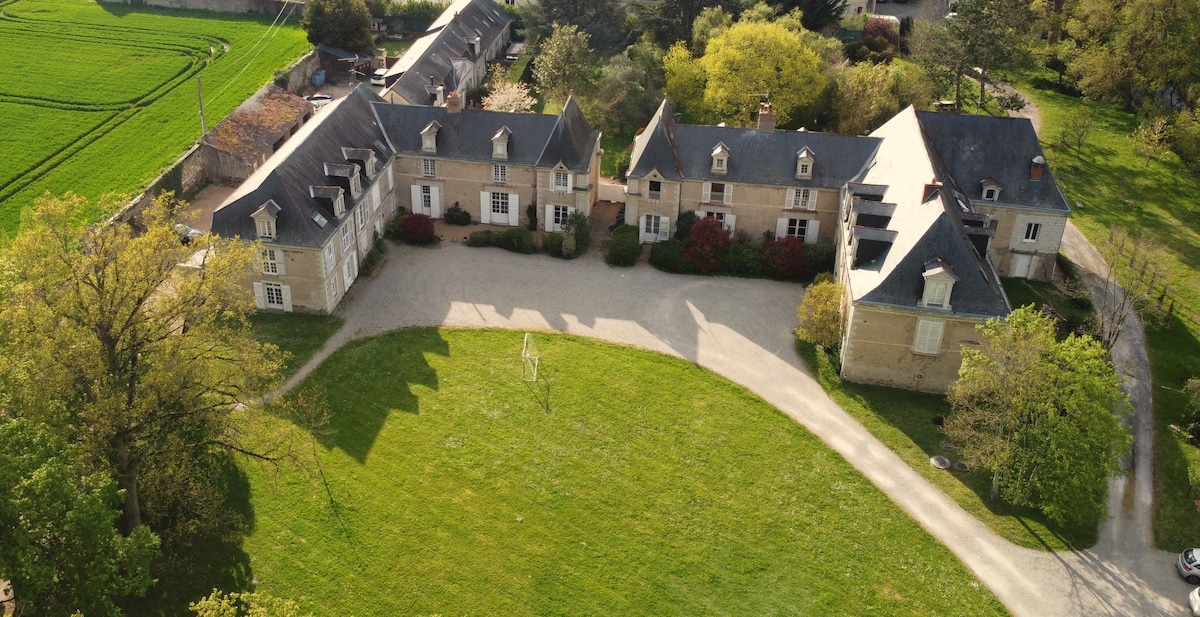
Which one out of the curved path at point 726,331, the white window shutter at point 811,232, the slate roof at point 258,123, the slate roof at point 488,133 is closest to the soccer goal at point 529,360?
the curved path at point 726,331

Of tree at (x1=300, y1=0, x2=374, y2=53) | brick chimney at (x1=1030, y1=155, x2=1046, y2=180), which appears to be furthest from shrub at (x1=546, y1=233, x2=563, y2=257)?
tree at (x1=300, y1=0, x2=374, y2=53)

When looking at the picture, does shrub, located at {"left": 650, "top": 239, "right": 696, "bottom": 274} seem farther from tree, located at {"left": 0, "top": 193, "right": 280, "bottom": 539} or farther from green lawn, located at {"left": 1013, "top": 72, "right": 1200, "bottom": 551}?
tree, located at {"left": 0, "top": 193, "right": 280, "bottom": 539}

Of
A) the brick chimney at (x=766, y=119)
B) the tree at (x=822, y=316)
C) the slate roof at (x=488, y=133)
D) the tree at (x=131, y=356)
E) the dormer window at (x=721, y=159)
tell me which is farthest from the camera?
the slate roof at (x=488, y=133)

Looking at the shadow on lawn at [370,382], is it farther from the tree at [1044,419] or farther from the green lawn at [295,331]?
the tree at [1044,419]

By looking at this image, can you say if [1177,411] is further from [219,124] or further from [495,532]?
[219,124]

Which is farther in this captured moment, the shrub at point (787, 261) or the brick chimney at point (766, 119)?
the brick chimney at point (766, 119)

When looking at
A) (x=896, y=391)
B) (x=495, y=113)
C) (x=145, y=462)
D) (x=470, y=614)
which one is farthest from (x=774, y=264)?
(x=145, y=462)

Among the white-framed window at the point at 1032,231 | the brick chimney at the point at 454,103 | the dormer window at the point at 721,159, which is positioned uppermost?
the brick chimney at the point at 454,103
